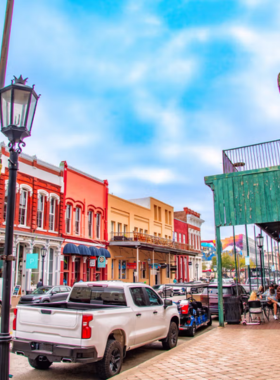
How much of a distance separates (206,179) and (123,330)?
768cm

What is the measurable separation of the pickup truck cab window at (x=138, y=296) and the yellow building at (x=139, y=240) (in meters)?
24.2

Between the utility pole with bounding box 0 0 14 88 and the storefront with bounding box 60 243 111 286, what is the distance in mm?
22557

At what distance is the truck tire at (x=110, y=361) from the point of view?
687 centimetres

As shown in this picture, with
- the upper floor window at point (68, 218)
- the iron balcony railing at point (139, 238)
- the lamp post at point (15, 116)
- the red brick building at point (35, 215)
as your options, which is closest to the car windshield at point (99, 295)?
the lamp post at point (15, 116)

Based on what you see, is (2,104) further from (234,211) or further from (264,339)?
(234,211)

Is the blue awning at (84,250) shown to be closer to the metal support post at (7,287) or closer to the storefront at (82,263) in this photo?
the storefront at (82,263)

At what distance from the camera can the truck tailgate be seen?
6535 millimetres

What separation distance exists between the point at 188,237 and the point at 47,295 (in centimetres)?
3690

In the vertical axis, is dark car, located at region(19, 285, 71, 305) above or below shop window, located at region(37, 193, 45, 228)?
below

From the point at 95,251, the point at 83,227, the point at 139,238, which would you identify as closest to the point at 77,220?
the point at 83,227

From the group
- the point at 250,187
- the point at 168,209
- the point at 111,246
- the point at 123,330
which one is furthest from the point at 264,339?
the point at 168,209

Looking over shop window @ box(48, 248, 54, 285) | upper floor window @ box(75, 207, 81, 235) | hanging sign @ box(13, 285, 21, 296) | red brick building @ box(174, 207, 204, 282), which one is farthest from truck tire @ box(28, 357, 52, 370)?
red brick building @ box(174, 207, 204, 282)

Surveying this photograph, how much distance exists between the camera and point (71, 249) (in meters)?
28.6

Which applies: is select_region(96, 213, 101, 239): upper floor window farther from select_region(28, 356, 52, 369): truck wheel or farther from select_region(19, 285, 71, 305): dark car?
select_region(28, 356, 52, 369): truck wheel
